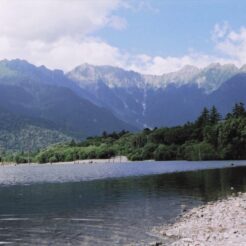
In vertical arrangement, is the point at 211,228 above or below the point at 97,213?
above

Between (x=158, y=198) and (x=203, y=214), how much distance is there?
75.9 feet

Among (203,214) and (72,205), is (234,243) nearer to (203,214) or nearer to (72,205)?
(203,214)

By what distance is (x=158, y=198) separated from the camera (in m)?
77.2

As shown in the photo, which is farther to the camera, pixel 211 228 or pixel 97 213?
pixel 97 213

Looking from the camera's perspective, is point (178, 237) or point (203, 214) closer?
point (178, 237)

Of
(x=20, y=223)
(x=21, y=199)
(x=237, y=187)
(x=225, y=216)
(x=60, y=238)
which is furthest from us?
(x=237, y=187)

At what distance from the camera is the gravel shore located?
36.8 meters

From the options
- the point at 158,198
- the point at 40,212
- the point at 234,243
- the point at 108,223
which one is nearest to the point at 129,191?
the point at 158,198

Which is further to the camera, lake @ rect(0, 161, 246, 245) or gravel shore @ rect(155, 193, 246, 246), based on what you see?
lake @ rect(0, 161, 246, 245)

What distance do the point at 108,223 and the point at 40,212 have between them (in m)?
14.9

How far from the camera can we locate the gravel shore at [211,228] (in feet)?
121

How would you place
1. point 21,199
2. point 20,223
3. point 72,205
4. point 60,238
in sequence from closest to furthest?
point 60,238 → point 20,223 → point 72,205 → point 21,199

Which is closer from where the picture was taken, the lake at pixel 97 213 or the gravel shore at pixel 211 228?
the gravel shore at pixel 211 228

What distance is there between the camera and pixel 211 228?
44.9 m
